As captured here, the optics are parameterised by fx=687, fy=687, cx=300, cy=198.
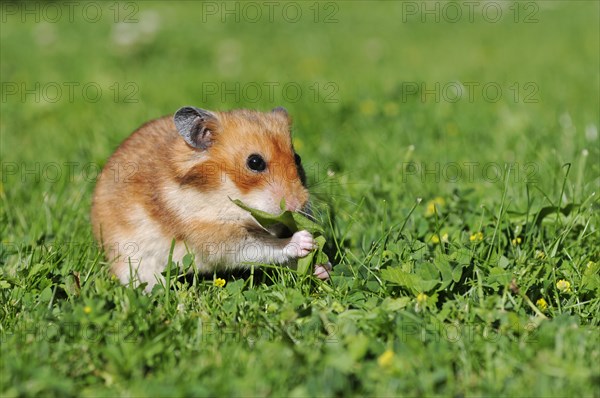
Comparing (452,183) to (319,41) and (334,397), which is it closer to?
(334,397)

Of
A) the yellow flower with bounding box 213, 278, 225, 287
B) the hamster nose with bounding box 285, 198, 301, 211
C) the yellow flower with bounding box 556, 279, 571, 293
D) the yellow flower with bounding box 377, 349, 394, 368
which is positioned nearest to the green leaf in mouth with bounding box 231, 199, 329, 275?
the hamster nose with bounding box 285, 198, 301, 211

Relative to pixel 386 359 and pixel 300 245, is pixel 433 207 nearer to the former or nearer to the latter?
pixel 300 245

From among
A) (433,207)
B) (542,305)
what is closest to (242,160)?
(433,207)

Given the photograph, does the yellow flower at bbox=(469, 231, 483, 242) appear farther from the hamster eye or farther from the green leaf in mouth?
the hamster eye

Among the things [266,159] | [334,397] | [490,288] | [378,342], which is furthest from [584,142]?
[334,397]

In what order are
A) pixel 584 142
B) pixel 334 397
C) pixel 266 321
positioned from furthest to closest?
pixel 584 142 < pixel 266 321 < pixel 334 397

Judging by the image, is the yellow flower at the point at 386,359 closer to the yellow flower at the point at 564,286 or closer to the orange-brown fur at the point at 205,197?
the orange-brown fur at the point at 205,197
